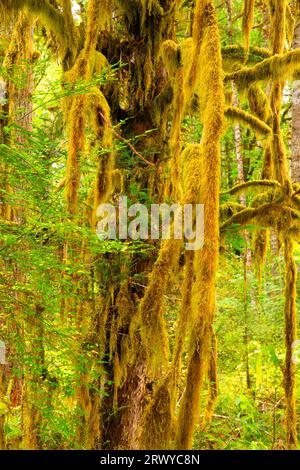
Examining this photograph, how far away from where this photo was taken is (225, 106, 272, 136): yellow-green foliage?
5754 millimetres

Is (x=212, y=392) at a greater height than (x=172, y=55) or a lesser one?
lesser

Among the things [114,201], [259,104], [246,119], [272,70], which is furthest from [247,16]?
[114,201]

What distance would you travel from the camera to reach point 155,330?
4.24m

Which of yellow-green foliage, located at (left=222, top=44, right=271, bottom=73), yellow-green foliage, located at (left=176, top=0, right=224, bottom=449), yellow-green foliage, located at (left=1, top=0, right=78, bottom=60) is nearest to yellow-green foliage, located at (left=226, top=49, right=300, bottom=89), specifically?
yellow-green foliage, located at (left=222, top=44, right=271, bottom=73)

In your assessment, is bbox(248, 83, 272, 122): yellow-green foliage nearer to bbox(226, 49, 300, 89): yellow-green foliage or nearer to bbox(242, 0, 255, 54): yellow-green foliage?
bbox(226, 49, 300, 89): yellow-green foliage

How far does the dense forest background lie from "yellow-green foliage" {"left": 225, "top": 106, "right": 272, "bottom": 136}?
0.05 feet

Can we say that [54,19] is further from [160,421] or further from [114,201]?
[160,421]

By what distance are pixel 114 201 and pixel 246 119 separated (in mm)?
1898

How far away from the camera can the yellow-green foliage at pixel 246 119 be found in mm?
5754

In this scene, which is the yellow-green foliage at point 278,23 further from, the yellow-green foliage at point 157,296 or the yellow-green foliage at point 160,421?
the yellow-green foliage at point 160,421

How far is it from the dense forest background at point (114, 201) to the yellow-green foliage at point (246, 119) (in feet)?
0.05

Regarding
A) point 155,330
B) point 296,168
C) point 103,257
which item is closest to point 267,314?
point 296,168

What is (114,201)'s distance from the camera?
596cm

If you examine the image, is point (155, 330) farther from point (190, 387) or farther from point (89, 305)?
point (89, 305)
